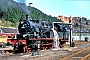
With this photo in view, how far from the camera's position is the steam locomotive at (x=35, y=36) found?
26038mm

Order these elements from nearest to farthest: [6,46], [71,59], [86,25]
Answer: [71,59] → [6,46] → [86,25]

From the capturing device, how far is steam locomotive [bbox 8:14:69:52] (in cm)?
2604

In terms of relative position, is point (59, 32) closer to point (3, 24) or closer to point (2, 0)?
point (2, 0)

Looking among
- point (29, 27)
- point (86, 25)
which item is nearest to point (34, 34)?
point (29, 27)

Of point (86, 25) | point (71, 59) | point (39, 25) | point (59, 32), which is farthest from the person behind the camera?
point (86, 25)

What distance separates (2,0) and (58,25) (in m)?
12.3

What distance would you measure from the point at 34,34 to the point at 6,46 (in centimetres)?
427

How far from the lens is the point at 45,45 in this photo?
30.0 m

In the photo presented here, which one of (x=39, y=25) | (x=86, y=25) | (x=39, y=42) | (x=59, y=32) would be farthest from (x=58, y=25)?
(x=86, y=25)

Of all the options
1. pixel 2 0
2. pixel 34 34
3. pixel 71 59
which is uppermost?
pixel 2 0

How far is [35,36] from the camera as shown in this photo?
27.7 m

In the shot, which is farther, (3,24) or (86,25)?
(86,25)

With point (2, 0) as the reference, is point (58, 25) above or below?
below

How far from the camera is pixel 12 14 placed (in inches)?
2623
